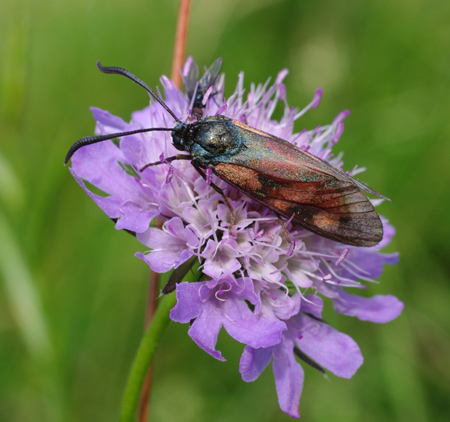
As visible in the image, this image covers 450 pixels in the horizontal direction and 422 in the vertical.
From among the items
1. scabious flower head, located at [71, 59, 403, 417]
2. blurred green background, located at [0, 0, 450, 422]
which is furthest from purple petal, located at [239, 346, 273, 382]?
blurred green background, located at [0, 0, 450, 422]

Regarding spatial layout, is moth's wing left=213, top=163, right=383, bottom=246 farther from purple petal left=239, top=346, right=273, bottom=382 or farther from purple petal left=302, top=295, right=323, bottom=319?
purple petal left=239, top=346, right=273, bottom=382

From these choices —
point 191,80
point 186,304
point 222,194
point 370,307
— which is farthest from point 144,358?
point 191,80

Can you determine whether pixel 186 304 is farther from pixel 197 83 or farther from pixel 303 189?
pixel 197 83

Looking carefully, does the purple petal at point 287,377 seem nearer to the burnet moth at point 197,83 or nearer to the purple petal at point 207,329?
the purple petal at point 207,329

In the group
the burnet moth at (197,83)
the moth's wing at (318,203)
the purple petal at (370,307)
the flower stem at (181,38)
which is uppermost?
the flower stem at (181,38)

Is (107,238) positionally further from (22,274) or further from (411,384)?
(411,384)

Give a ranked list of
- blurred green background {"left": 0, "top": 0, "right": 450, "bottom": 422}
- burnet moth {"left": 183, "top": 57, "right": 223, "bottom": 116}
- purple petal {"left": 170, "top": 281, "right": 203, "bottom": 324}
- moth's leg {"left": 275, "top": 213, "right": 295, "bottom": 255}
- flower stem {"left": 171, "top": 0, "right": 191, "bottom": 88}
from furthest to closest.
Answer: blurred green background {"left": 0, "top": 0, "right": 450, "bottom": 422} < burnet moth {"left": 183, "top": 57, "right": 223, "bottom": 116} < flower stem {"left": 171, "top": 0, "right": 191, "bottom": 88} < moth's leg {"left": 275, "top": 213, "right": 295, "bottom": 255} < purple petal {"left": 170, "top": 281, "right": 203, "bottom": 324}

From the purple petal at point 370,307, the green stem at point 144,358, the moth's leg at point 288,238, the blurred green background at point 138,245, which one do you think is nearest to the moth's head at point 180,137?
the moth's leg at point 288,238

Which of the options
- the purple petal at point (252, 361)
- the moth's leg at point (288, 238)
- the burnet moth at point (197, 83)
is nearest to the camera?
the purple petal at point (252, 361)
